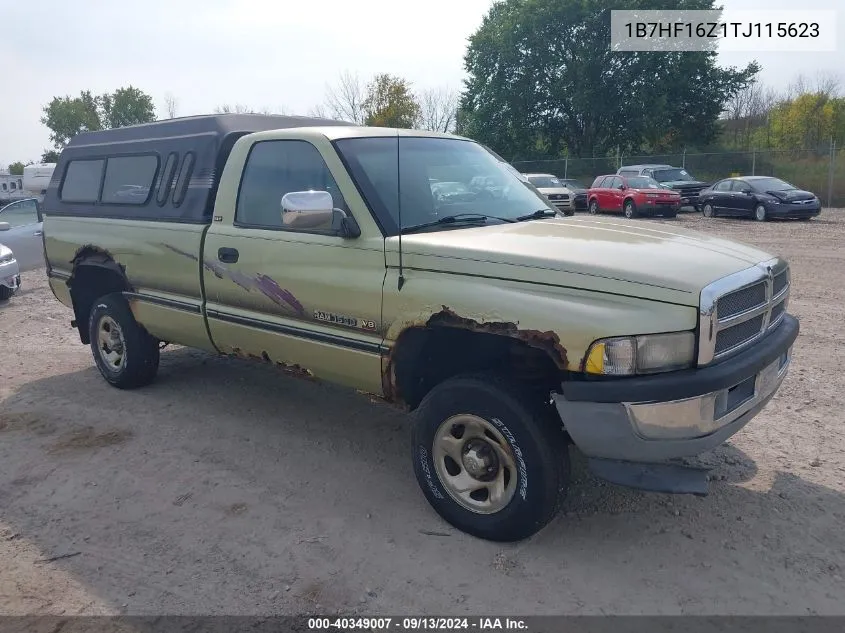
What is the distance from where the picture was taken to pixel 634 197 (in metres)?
22.9

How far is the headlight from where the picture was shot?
296 centimetres

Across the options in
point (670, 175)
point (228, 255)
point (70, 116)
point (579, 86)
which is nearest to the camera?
point (228, 255)

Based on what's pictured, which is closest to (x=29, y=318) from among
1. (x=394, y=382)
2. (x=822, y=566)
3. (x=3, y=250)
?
(x=3, y=250)

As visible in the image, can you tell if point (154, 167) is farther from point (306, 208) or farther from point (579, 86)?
point (579, 86)

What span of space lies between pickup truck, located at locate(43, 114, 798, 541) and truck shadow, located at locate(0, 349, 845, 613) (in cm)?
36

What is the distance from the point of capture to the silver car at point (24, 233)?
12.2 metres

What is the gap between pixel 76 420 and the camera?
5.34 meters

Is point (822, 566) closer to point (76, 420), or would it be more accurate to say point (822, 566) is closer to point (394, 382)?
point (394, 382)

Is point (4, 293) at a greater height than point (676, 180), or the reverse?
point (676, 180)

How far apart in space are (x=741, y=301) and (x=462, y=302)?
1.30m

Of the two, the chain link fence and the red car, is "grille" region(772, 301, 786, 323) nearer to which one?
the red car

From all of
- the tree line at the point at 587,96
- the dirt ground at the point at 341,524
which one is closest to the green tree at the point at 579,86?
the tree line at the point at 587,96

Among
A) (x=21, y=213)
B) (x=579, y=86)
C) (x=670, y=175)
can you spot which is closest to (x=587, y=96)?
(x=579, y=86)

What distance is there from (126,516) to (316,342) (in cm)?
142
